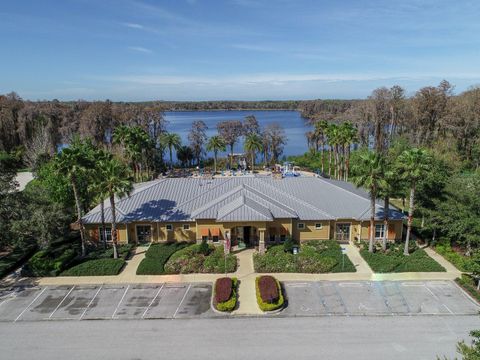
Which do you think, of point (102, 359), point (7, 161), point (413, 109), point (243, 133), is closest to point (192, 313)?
point (102, 359)

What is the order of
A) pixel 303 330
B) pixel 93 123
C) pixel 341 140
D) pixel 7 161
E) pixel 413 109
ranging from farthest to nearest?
pixel 93 123
pixel 413 109
pixel 7 161
pixel 341 140
pixel 303 330

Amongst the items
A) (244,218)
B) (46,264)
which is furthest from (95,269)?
(244,218)

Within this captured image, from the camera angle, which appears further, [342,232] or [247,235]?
[342,232]

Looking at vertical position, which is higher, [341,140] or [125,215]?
[341,140]

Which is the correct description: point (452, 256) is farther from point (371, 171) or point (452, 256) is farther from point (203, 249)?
point (203, 249)

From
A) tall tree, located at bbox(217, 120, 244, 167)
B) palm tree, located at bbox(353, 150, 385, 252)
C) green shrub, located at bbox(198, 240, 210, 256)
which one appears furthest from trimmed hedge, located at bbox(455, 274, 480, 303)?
tall tree, located at bbox(217, 120, 244, 167)

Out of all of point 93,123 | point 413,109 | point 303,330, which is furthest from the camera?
point 93,123

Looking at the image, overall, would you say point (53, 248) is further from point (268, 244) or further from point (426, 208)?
point (426, 208)

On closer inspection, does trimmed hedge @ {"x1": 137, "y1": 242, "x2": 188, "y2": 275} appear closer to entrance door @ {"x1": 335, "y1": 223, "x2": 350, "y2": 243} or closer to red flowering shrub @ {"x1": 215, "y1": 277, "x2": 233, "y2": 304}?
red flowering shrub @ {"x1": 215, "y1": 277, "x2": 233, "y2": 304}
